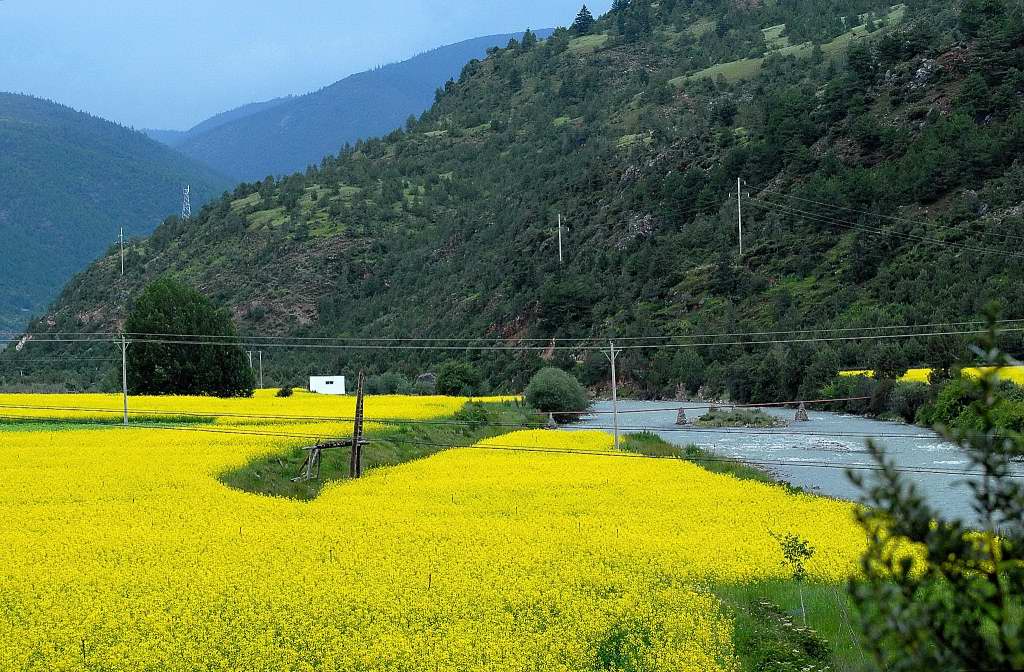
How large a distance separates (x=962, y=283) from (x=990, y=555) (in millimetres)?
55985

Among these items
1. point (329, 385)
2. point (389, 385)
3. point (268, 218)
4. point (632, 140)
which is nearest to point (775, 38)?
point (632, 140)

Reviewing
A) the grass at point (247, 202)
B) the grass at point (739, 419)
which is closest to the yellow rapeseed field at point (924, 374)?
the grass at point (739, 419)

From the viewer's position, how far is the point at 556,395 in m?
57.4

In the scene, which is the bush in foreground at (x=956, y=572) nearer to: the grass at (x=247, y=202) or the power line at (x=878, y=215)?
the power line at (x=878, y=215)

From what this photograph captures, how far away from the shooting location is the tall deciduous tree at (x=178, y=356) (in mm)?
60812

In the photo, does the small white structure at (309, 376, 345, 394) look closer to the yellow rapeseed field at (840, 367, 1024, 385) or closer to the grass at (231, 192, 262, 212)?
the yellow rapeseed field at (840, 367, 1024, 385)

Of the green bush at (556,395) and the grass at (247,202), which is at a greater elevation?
the grass at (247,202)

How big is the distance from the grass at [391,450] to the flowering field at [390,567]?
1.24 metres

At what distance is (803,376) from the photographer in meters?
56.8

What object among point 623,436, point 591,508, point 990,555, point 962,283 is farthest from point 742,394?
point 990,555

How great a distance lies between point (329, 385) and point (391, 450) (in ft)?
135

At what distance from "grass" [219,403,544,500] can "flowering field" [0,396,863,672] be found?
124cm

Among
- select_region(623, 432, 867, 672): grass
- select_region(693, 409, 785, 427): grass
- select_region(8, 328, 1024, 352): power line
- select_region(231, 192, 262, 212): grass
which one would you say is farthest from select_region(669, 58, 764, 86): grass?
select_region(623, 432, 867, 672): grass

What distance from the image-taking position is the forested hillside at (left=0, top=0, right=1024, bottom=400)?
64.0 m
